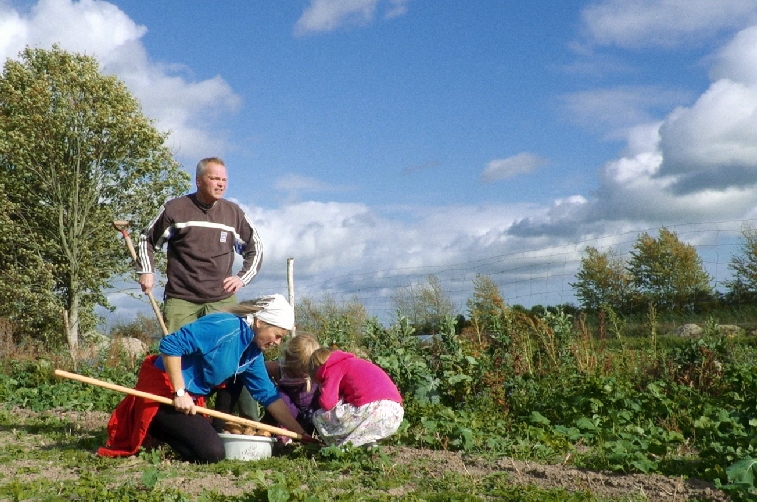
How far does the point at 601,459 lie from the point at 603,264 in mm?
24232

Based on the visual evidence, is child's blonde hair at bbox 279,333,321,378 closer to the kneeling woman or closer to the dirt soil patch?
the kneeling woman

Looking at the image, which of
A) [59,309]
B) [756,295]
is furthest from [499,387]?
[756,295]

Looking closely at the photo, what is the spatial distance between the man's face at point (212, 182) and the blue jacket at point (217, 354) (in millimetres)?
A: 1304

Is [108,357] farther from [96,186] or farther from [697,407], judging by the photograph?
[96,186]

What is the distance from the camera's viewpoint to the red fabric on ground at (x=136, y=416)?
201 inches

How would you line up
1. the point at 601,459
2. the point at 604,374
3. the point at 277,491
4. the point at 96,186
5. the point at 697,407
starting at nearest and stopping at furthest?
the point at 277,491
the point at 601,459
the point at 697,407
the point at 604,374
the point at 96,186

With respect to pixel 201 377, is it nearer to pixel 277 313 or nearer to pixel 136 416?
pixel 136 416

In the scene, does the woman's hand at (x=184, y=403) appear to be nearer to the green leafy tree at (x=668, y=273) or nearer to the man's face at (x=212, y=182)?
the man's face at (x=212, y=182)

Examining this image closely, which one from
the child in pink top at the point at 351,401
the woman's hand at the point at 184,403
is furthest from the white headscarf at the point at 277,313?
the woman's hand at the point at 184,403

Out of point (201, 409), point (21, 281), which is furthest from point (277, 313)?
point (21, 281)

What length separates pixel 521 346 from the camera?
7461mm

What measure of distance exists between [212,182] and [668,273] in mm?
23780

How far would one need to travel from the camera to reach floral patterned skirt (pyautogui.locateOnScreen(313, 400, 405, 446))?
4957 mm

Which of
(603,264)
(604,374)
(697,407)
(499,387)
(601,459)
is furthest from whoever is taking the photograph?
(603,264)
